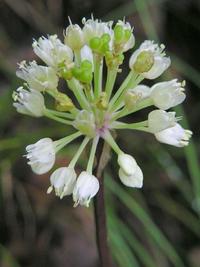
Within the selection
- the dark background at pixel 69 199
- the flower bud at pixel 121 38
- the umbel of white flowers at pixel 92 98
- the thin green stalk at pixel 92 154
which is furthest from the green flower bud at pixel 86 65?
the dark background at pixel 69 199

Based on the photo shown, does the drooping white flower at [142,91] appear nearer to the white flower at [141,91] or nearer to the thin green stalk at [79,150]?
the white flower at [141,91]

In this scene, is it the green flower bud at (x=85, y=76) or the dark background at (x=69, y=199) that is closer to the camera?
the green flower bud at (x=85, y=76)

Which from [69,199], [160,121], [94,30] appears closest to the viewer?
[160,121]

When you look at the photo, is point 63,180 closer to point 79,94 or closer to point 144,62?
point 79,94

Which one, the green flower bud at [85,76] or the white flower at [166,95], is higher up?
the green flower bud at [85,76]

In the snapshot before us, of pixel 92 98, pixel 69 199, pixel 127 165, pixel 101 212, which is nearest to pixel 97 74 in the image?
pixel 92 98

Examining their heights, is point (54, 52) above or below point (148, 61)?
above

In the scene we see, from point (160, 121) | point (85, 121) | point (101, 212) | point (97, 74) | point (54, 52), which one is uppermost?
point (54, 52)

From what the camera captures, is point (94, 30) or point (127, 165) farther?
point (94, 30)
